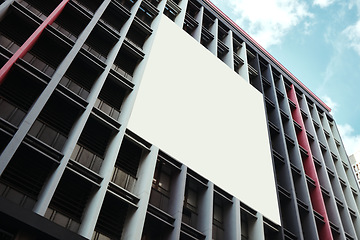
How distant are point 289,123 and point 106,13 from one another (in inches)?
807

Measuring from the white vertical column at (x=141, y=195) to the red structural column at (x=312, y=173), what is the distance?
16231mm

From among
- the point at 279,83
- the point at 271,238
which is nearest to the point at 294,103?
the point at 279,83

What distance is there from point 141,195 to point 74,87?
7.84 m

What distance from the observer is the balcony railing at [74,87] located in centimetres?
2006

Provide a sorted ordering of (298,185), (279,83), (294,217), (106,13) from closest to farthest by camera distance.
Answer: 1. (294,217)
2. (106,13)
3. (298,185)
4. (279,83)

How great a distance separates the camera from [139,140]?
64.4 feet

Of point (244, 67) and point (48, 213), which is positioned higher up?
point (244, 67)

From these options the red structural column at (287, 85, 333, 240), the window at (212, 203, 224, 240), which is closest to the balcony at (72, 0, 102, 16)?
the window at (212, 203, 224, 240)

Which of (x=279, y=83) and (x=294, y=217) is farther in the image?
(x=279, y=83)

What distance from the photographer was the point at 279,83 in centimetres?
3972

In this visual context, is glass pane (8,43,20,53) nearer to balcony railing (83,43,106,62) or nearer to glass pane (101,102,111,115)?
balcony railing (83,43,106,62)

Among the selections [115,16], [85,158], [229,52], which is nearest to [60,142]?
[85,158]

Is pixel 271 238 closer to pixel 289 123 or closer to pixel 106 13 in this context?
pixel 289 123

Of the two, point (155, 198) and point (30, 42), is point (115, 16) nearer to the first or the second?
point (30, 42)
